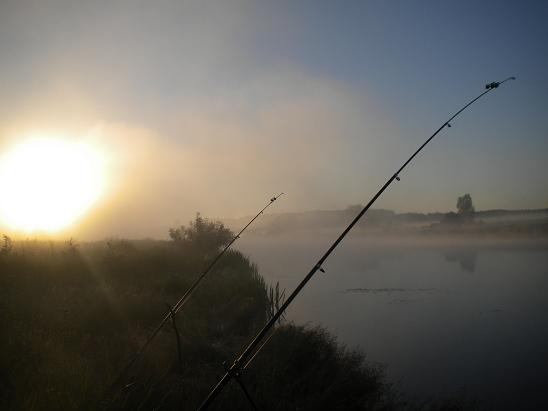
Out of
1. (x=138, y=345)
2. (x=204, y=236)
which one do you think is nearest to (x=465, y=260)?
(x=204, y=236)

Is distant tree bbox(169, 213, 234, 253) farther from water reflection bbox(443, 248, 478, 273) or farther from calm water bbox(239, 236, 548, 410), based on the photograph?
water reflection bbox(443, 248, 478, 273)

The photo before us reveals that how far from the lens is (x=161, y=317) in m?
11.3

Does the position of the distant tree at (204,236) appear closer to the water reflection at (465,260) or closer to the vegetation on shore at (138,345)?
the vegetation on shore at (138,345)

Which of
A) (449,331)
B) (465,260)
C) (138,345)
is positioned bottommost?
(138,345)

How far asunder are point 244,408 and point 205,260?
16749mm

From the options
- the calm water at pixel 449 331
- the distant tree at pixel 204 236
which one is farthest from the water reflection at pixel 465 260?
the distant tree at pixel 204 236

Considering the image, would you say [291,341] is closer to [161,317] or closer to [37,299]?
[161,317]

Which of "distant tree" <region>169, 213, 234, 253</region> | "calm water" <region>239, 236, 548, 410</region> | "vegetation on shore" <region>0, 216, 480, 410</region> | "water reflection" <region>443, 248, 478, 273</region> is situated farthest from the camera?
"water reflection" <region>443, 248, 478, 273</region>

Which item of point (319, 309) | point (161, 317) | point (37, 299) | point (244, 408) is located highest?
point (319, 309)

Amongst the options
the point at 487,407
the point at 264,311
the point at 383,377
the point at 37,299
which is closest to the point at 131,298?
the point at 37,299

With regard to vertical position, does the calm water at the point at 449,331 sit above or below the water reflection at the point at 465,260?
below

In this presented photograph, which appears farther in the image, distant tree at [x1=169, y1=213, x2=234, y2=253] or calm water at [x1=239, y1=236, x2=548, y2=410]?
distant tree at [x1=169, y1=213, x2=234, y2=253]

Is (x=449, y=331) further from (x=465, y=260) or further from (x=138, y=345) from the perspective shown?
(x=465, y=260)

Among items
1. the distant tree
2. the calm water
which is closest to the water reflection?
the calm water
